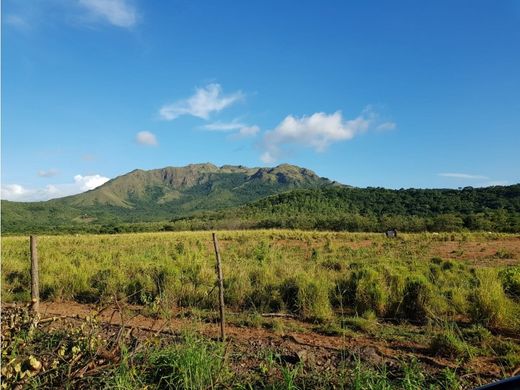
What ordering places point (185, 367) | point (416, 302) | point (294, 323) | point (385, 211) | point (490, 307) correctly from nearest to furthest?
point (185, 367) < point (490, 307) < point (294, 323) < point (416, 302) < point (385, 211)

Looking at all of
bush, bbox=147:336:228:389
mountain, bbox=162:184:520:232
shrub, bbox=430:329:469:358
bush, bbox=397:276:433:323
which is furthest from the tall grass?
mountain, bbox=162:184:520:232

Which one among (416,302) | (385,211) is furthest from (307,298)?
(385,211)

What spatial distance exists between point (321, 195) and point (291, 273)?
315ft

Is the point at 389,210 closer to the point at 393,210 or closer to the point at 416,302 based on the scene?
the point at 393,210

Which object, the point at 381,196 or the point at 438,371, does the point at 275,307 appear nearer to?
the point at 438,371

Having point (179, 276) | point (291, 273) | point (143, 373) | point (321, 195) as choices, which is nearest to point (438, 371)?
point (143, 373)

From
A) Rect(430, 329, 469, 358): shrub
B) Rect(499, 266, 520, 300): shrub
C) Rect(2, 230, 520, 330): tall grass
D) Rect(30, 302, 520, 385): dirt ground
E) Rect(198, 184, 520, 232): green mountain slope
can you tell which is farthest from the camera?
Rect(198, 184, 520, 232): green mountain slope

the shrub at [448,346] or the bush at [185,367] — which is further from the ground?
the bush at [185,367]

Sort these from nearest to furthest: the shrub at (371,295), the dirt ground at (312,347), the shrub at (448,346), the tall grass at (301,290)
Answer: the dirt ground at (312,347) → the shrub at (448,346) → the tall grass at (301,290) → the shrub at (371,295)

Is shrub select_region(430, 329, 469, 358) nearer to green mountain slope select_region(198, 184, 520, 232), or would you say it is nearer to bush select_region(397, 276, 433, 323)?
bush select_region(397, 276, 433, 323)

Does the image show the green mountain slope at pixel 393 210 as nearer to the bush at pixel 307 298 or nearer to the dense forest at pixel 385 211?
the dense forest at pixel 385 211

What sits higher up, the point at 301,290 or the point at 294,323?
the point at 301,290

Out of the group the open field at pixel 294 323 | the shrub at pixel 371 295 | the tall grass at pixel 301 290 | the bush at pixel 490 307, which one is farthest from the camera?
the shrub at pixel 371 295

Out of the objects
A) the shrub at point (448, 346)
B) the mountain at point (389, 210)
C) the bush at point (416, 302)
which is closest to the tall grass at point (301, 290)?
the bush at point (416, 302)
